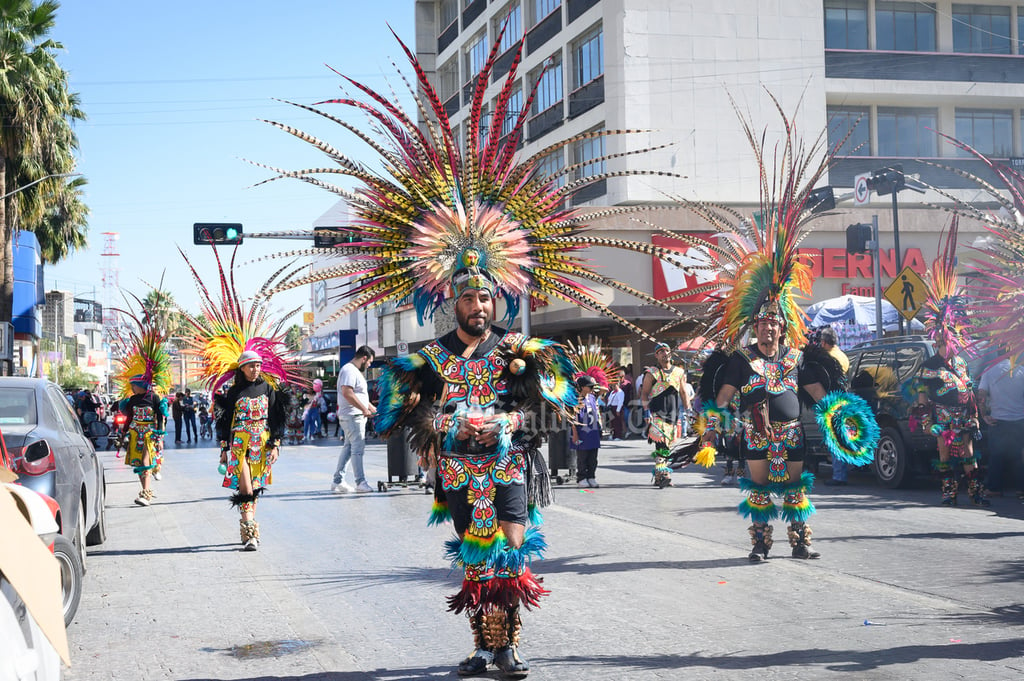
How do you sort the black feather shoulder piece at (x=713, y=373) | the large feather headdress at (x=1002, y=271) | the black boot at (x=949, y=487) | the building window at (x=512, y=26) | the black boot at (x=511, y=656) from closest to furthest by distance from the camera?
the black boot at (x=511, y=656) → the large feather headdress at (x=1002, y=271) → the black feather shoulder piece at (x=713, y=373) → the black boot at (x=949, y=487) → the building window at (x=512, y=26)

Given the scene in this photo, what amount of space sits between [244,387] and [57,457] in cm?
265

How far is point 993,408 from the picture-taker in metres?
12.4

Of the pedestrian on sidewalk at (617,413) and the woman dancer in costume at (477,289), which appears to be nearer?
the woman dancer in costume at (477,289)

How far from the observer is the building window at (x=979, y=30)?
110 feet

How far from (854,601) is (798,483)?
1538 millimetres

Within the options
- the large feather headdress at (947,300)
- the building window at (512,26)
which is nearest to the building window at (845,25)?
the building window at (512,26)

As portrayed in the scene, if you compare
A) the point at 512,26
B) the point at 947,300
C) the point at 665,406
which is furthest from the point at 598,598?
the point at 512,26

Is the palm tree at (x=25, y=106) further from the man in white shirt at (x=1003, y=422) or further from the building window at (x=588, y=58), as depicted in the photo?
the man in white shirt at (x=1003, y=422)

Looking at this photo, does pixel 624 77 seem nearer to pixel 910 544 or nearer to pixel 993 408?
pixel 993 408

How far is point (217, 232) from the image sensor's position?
848 inches

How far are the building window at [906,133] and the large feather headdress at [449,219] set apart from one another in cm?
2979

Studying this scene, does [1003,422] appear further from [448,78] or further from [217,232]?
[448,78]

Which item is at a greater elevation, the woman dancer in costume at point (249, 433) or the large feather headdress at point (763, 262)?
the large feather headdress at point (763, 262)

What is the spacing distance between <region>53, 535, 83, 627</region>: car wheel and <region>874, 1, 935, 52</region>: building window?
31734 millimetres
